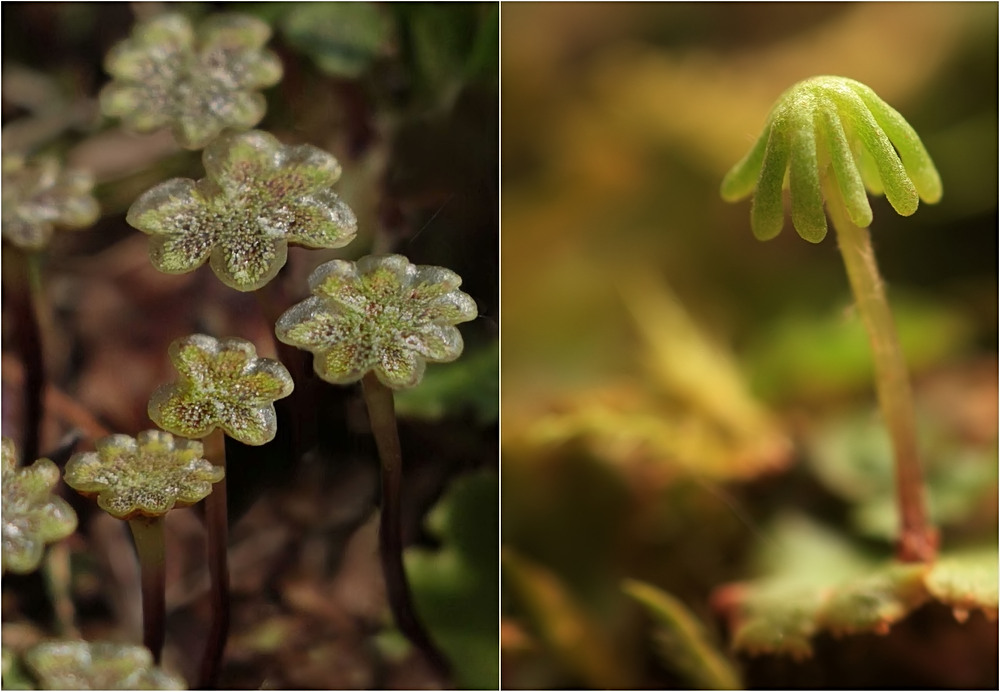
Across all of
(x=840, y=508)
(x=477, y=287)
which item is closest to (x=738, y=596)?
(x=840, y=508)

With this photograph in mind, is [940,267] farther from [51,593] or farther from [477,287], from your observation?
[51,593]

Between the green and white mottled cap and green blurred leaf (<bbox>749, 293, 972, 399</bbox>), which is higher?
green blurred leaf (<bbox>749, 293, 972, 399</bbox>)

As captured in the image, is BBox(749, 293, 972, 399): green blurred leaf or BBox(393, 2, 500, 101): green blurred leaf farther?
BBox(749, 293, 972, 399): green blurred leaf

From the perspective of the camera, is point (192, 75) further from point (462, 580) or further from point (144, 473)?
point (462, 580)

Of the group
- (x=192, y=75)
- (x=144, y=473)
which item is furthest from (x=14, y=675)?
(x=192, y=75)

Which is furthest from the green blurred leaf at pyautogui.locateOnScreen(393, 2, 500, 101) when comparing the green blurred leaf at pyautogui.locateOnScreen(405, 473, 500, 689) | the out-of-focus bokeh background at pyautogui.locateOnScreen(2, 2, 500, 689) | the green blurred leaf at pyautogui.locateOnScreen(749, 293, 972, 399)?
the green blurred leaf at pyautogui.locateOnScreen(749, 293, 972, 399)

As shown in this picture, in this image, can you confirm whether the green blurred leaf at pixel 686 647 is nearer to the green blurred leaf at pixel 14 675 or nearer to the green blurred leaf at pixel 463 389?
the green blurred leaf at pixel 463 389

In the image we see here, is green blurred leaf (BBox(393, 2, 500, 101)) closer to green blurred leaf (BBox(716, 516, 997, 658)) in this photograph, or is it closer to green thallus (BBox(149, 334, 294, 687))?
green thallus (BBox(149, 334, 294, 687))
